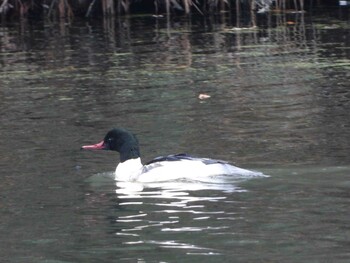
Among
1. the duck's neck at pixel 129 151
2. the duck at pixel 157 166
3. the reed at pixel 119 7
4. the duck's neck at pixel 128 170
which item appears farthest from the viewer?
the reed at pixel 119 7

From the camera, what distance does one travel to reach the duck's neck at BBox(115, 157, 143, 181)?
464 inches

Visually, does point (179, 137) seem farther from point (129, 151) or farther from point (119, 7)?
point (119, 7)

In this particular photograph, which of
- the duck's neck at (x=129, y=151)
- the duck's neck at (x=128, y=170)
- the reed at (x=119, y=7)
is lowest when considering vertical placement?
the duck's neck at (x=128, y=170)

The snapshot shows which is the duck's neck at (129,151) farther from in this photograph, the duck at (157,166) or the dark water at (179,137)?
the dark water at (179,137)

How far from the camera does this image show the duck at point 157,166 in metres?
11.2

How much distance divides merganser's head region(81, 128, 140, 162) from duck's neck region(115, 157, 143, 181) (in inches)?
3.5

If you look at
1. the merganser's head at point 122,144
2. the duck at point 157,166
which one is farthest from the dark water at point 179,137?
the merganser's head at point 122,144

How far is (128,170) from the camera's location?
1185 centimetres

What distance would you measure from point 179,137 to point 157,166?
5.94 ft

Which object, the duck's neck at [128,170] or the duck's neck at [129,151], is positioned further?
the duck's neck at [129,151]

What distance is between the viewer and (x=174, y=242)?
879 centimetres

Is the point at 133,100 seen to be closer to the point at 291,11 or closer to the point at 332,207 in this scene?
the point at 332,207

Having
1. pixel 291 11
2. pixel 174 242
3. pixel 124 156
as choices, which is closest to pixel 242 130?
pixel 124 156

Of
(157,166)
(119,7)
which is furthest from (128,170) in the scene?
(119,7)
